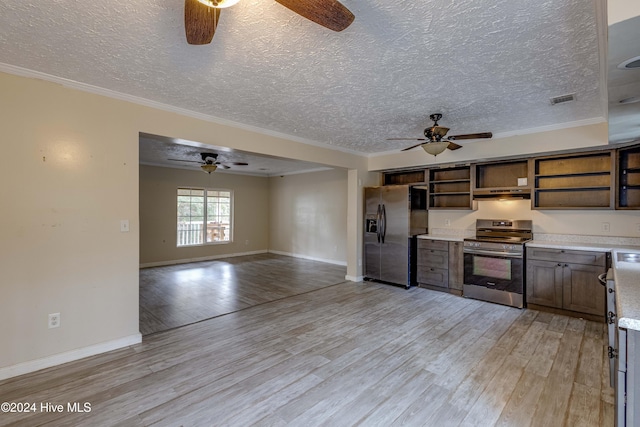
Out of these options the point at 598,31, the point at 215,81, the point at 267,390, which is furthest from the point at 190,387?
the point at 598,31

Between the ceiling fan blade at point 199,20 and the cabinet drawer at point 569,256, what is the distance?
4.58m

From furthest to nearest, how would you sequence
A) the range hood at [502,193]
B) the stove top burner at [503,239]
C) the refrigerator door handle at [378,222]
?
the refrigerator door handle at [378,222] → the range hood at [502,193] → the stove top burner at [503,239]

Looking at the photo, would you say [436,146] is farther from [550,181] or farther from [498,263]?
[550,181]

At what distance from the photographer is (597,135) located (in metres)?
3.59

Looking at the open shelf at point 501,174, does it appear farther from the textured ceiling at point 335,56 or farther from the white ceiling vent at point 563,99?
the white ceiling vent at point 563,99

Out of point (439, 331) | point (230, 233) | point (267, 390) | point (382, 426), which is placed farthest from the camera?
point (230, 233)

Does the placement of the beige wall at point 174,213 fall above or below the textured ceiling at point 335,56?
below

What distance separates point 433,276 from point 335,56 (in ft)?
13.5

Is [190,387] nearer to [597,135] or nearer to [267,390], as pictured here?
[267,390]

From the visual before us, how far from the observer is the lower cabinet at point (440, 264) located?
4.81m

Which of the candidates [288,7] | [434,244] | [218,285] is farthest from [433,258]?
[288,7]

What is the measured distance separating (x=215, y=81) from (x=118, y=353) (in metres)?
2.78

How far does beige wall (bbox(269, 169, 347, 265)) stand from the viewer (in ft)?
25.0

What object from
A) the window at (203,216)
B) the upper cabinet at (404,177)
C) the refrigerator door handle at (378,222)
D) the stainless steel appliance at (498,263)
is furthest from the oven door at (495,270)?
the window at (203,216)
